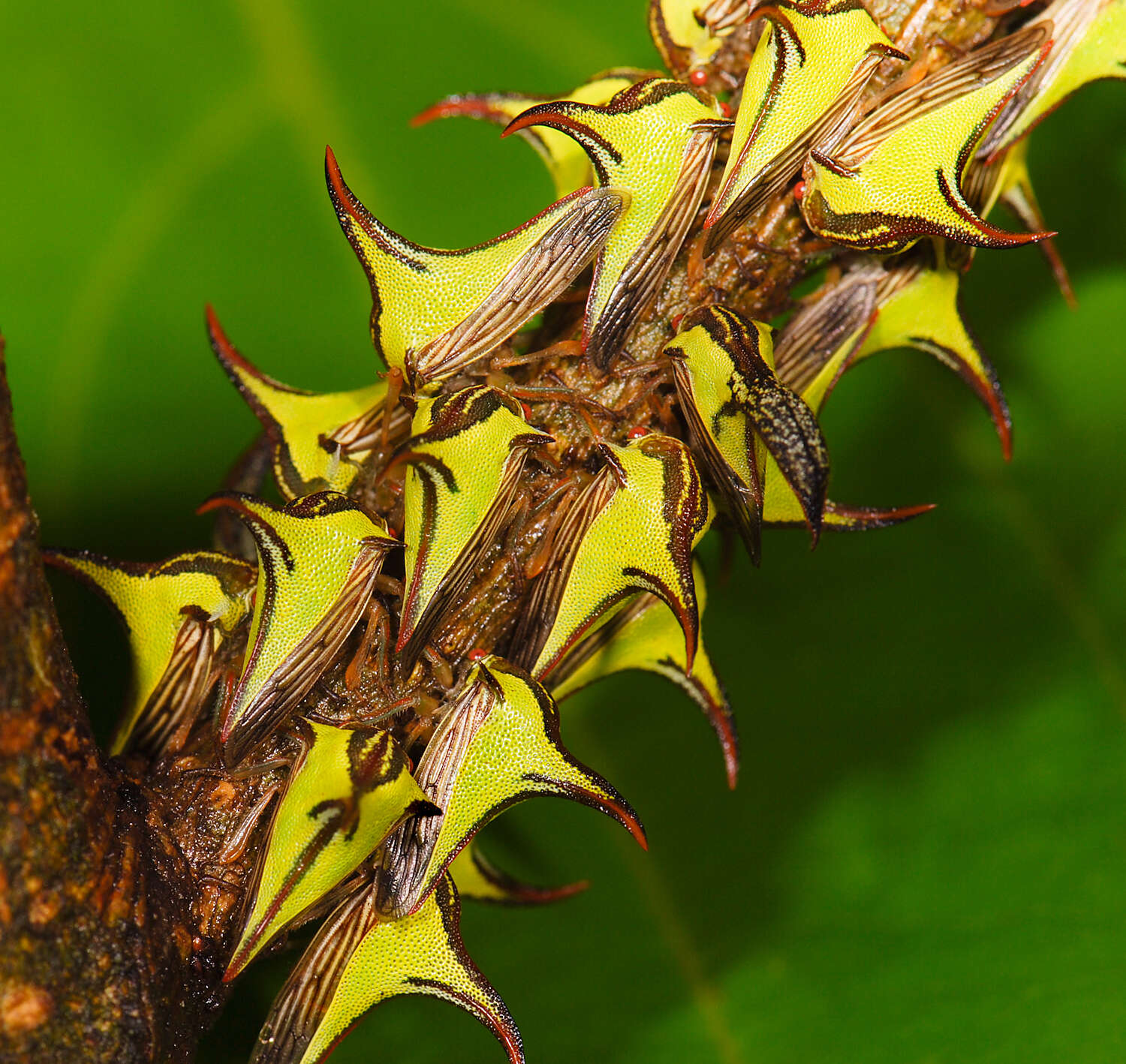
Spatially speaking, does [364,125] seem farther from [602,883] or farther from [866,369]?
[602,883]

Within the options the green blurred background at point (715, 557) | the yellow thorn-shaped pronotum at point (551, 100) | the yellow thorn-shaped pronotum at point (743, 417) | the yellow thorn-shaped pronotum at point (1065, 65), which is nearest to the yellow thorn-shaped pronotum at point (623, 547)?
the yellow thorn-shaped pronotum at point (743, 417)

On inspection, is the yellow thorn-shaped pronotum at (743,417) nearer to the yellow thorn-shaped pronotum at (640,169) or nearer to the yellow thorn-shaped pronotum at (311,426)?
the yellow thorn-shaped pronotum at (640,169)

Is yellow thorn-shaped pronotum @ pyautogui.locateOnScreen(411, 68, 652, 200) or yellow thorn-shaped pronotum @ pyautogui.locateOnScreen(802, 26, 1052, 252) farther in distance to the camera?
yellow thorn-shaped pronotum @ pyautogui.locateOnScreen(411, 68, 652, 200)

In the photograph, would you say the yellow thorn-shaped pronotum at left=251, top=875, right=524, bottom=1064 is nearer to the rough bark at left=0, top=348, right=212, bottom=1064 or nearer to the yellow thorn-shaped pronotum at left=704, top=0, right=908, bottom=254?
the rough bark at left=0, top=348, right=212, bottom=1064

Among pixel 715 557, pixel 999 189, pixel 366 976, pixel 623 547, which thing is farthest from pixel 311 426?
pixel 715 557

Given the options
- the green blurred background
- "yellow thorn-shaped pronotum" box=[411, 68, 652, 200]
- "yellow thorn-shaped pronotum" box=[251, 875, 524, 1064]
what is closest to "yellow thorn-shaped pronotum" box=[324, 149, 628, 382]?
"yellow thorn-shaped pronotum" box=[411, 68, 652, 200]
